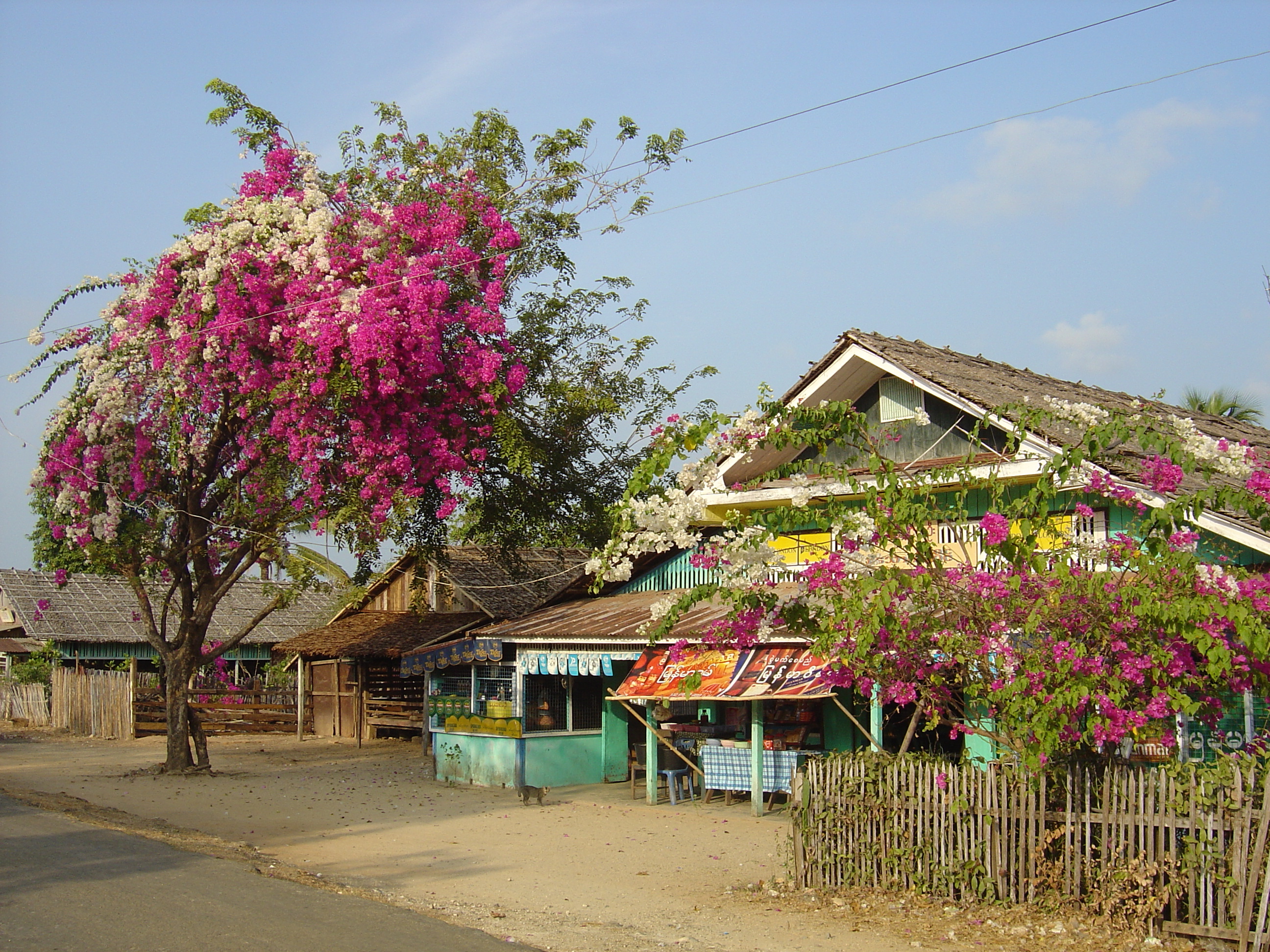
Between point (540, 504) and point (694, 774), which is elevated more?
point (540, 504)

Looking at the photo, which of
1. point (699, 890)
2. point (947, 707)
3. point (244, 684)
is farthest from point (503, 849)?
point (244, 684)

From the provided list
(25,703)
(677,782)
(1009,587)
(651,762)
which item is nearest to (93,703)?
(25,703)

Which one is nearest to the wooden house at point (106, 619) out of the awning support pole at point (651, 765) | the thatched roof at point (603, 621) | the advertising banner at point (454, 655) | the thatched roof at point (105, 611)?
the thatched roof at point (105, 611)

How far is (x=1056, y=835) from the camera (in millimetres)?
8492

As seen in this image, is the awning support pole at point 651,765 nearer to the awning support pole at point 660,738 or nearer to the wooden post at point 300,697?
the awning support pole at point 660,738

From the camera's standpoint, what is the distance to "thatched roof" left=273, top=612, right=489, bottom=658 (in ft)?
82.9

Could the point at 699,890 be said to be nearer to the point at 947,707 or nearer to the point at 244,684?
the point at 947,707

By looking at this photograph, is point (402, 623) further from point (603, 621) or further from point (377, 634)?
point (603, 621)

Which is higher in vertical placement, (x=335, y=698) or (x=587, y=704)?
(x=587, y=704)

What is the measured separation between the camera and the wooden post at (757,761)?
1529cm

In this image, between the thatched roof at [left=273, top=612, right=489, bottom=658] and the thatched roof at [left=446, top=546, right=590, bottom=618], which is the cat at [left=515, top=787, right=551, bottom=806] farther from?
the thatched roof at [left=273, top=612, right=489, bottom=658]

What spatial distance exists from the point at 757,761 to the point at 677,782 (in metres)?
2.23

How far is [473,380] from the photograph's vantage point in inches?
665

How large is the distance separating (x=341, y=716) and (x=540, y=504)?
1265cm
